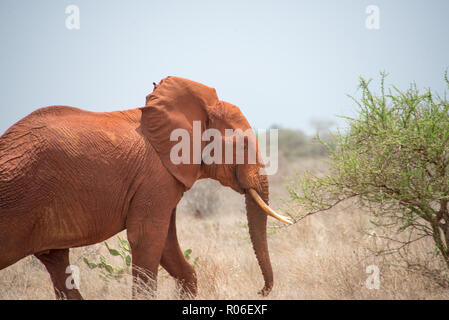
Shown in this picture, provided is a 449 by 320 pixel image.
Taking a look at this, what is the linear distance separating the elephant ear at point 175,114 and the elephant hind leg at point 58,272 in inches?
70.7

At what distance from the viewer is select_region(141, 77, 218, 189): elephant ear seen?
5059mm

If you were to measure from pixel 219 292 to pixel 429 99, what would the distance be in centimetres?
337

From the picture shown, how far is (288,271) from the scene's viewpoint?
6.89 metres

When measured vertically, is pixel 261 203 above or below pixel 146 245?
above

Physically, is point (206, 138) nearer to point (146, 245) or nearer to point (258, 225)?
point (258, 225)

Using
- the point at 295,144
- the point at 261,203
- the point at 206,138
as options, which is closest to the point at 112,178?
the point at 206,138

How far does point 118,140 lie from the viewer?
4918mm

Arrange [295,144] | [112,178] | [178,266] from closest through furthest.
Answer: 1. [112,178]
2. [178,266]
3. [295,144]

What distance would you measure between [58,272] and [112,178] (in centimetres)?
151

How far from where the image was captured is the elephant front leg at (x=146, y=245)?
483 cm

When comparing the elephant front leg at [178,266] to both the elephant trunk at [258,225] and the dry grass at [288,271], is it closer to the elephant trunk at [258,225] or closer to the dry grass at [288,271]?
the dry grass at [288,271]

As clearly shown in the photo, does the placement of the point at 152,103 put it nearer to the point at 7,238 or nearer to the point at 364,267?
the point at 7,238

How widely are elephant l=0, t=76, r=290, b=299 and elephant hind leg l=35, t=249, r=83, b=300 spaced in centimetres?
1
